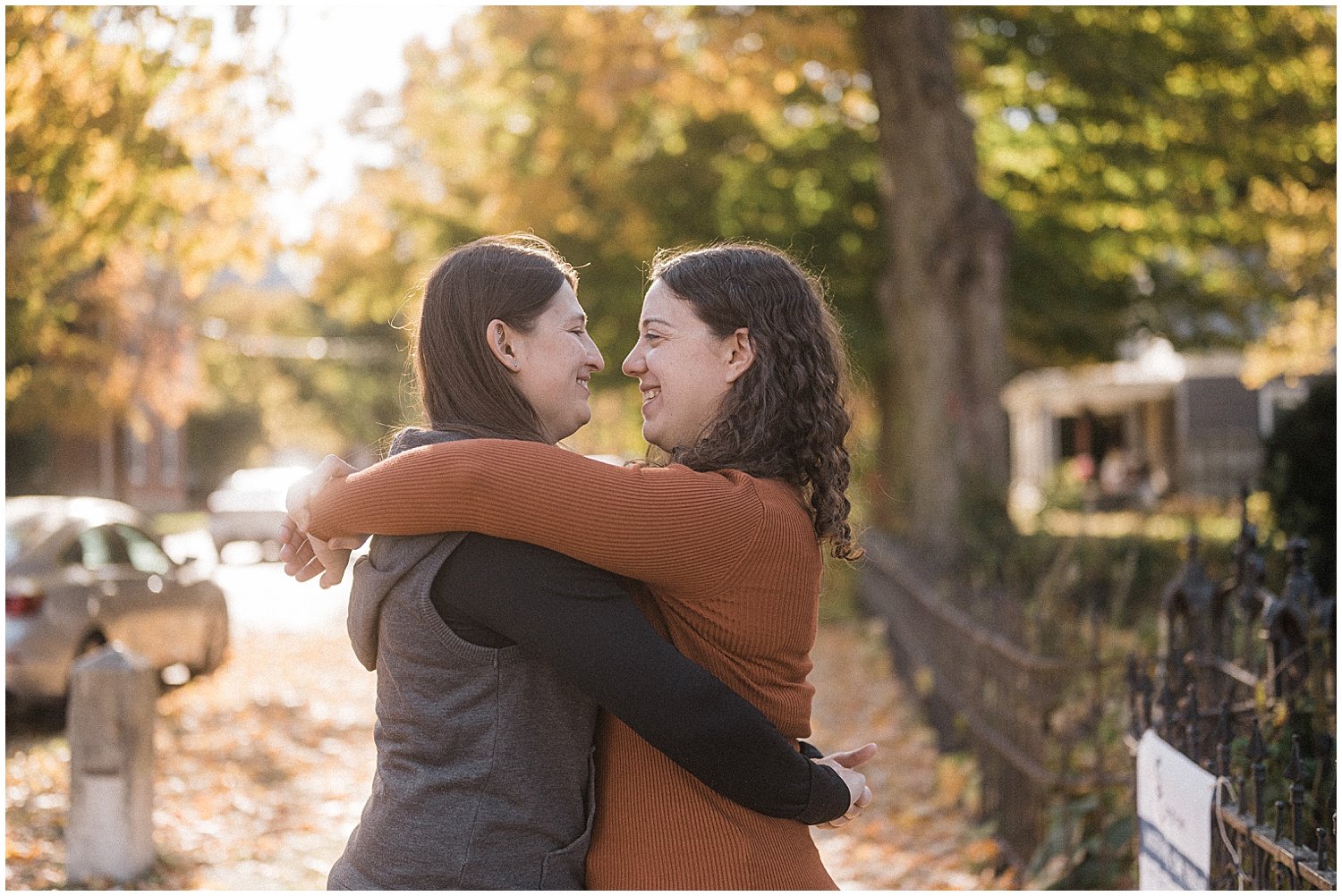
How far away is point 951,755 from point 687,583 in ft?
21.6

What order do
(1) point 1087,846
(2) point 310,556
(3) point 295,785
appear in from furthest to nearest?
(3) point 295,785 → (1) point 1087,846 → (2) point 310,556

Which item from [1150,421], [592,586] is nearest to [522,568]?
[592,586]

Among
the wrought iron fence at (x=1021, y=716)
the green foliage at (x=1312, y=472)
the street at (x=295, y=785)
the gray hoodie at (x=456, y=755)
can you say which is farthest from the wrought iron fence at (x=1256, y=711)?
the green foliage at (x=1312, y=472)

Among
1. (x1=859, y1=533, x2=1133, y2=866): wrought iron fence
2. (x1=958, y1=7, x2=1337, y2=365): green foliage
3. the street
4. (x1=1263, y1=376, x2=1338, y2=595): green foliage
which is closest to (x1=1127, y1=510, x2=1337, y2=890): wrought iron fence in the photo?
(x1=859, y1=533, x2=1133, y2=866): wrought iron fence

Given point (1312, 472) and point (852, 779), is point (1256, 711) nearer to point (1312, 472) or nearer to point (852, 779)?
point (852, 779)

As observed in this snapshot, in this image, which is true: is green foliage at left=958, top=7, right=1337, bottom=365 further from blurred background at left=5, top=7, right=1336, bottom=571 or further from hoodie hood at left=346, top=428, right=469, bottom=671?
hoodie hood at left=346, top=428, right=469, bottom=671

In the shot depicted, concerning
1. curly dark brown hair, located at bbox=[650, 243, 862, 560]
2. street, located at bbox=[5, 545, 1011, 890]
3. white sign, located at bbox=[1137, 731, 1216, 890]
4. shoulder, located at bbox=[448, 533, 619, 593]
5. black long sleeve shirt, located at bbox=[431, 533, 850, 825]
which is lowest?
street, located at bbox=[5, 545, 1011, 890]

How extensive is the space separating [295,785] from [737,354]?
6.97 m

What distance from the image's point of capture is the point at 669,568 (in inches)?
82.9

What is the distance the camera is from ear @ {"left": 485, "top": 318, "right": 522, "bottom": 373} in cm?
230

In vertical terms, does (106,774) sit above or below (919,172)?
below

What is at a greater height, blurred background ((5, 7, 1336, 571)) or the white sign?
blurred background ((5, 7, 1336, 571))

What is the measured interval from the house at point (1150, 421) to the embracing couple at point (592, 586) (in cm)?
2839

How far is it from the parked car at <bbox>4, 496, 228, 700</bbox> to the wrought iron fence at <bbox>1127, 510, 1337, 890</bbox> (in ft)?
21.6
